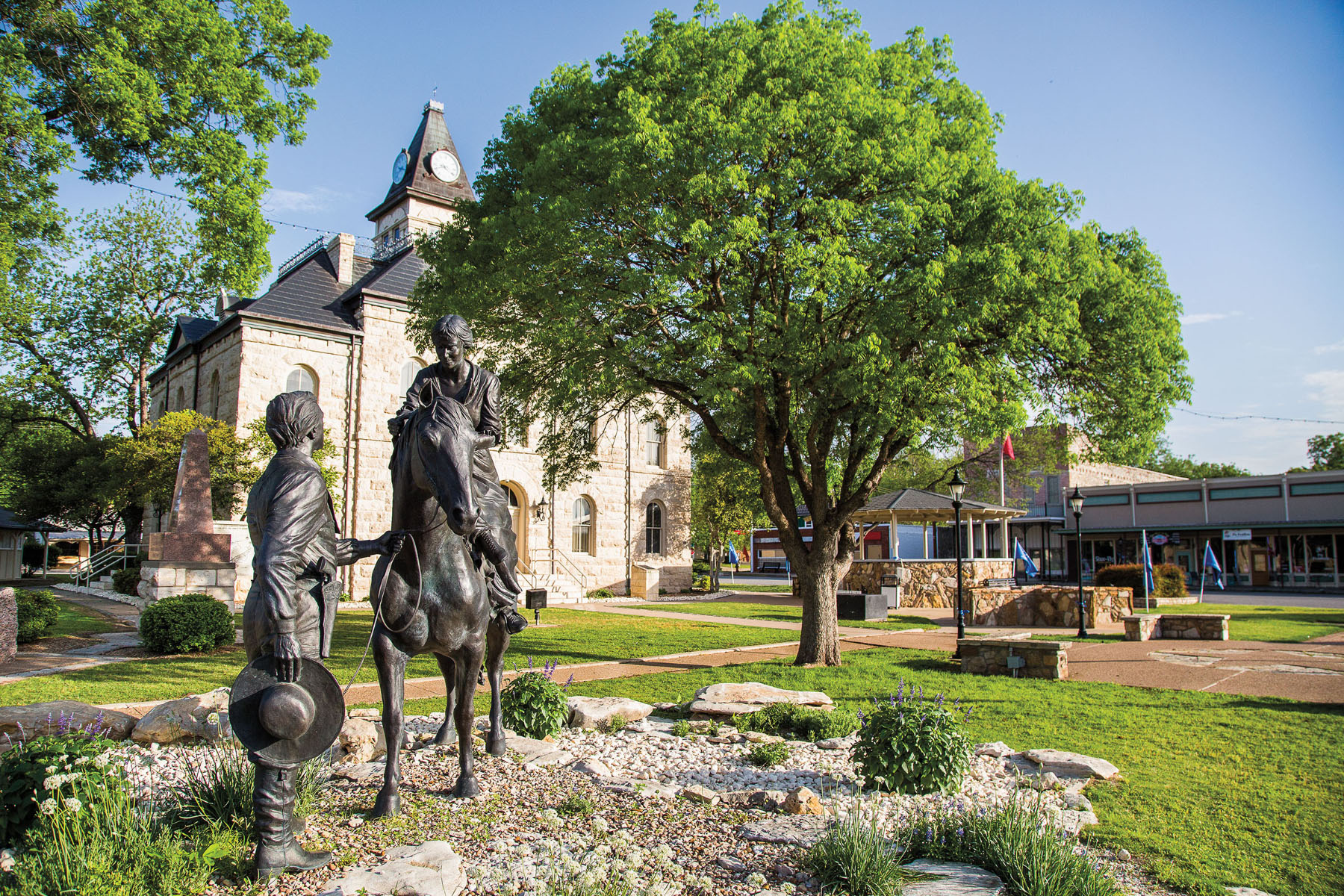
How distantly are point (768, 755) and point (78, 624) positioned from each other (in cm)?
1744

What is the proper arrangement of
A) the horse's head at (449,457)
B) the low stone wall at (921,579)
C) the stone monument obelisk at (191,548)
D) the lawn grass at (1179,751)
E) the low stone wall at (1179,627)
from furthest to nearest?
the low stone wall at (921,579) < the stone monument obelisk at (191,548) < the low stone wall at (1179,627) < the lawn grass at (1179,751) < the horse's head at (449,457)

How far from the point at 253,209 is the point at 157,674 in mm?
8243

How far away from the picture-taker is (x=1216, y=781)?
629 cm

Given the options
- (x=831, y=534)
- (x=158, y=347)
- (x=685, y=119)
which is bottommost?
(x=831, y=534)

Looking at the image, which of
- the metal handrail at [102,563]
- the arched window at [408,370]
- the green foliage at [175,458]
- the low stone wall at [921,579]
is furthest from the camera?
the metal handrail at [102,563]

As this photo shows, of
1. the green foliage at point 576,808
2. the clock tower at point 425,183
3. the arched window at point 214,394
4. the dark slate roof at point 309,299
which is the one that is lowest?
the green foliage at point 576,808

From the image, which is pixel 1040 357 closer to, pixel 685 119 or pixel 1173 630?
pixel 685 119

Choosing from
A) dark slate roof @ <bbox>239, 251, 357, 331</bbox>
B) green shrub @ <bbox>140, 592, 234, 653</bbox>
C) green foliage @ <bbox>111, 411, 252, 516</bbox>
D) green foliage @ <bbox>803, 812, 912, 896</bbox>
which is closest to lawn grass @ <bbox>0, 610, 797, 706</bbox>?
green shrub @ <bbox>140, 592, 234, 653</bbox>

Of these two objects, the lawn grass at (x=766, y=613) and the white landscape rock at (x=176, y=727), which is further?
the lawn grass at (x=766, y=613)

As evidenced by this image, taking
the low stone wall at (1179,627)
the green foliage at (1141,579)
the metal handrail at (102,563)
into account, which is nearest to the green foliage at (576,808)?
the low stone wall at (1179,627)

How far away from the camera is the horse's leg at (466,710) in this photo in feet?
16.6

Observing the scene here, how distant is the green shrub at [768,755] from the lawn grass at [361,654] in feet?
17.1

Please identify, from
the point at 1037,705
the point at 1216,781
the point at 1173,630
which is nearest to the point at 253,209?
the point at 1037,705

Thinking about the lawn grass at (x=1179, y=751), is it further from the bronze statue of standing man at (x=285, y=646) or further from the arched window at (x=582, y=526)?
the arched window at (x=582, y=526)
